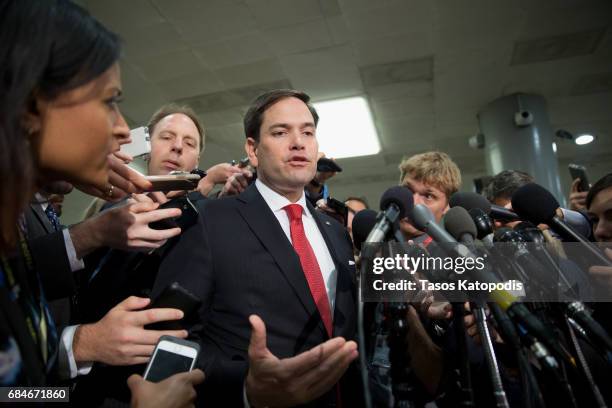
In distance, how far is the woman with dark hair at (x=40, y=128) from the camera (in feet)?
2.29

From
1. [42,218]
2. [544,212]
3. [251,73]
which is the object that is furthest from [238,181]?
[251,73]

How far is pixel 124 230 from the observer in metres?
1.09

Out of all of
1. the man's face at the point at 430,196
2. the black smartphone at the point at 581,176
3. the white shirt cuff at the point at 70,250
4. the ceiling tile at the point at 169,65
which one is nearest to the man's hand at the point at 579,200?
the black smartphone at the point at 581,176

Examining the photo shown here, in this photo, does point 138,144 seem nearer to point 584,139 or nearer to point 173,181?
point 173,181

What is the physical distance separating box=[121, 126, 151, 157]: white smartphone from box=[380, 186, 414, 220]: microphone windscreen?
83cm

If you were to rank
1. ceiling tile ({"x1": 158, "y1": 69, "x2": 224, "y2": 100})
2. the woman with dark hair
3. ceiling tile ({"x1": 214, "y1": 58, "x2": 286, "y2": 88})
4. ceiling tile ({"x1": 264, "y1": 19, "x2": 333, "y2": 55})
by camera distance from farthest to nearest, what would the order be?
ceiling tile ({"x1": 158, "y1": 69, "x2": 224, "y2": 100}) → ceiling tile ({"x1": 214, "y1": 58, "x2": 286, "y2": 88}) → ceiling tile ({"x1": 264, "y1": 19, "x2": 333, "y2": 55}) → the woman with dark hair

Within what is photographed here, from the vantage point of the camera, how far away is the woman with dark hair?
2.29 feet

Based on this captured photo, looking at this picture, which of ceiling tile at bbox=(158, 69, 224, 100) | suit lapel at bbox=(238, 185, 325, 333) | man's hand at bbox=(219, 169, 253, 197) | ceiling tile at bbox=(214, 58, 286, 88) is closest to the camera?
suit lapel at bbox=(238, 185, 325, 333)

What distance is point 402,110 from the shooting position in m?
5.54

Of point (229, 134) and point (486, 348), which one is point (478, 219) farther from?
point (229, 134)

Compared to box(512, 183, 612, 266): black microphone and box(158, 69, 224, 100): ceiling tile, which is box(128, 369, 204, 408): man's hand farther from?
box(158, 69, 224, 100): ceiling tile

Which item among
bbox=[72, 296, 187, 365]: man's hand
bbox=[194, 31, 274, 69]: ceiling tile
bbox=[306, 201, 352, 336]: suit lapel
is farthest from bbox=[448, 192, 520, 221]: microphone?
bbox=[194, 31, 274, 69]: ceiling tile

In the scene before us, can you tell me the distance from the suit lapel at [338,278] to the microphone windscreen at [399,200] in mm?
493

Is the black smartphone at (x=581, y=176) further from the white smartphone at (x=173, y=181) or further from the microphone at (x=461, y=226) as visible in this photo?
the white smartphone at (x=173, y=181)
